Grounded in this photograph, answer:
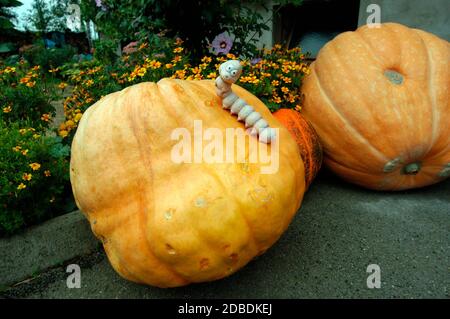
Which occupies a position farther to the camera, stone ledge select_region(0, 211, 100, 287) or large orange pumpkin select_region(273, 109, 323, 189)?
large orange pumpkin select_region(273, 109, 323, 189)

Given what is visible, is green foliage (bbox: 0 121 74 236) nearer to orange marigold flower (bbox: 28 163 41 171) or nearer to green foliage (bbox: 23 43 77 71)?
orange marigold flower (bbox: 28 163 41 171)

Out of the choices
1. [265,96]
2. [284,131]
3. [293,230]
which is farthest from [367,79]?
[293,230]

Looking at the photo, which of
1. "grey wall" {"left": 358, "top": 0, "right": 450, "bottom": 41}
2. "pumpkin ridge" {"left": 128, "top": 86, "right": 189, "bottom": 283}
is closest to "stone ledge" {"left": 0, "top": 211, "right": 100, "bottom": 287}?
"pumpkin ridge" {"left": 128, "top": 86, "right": 189, "bottom": 283}

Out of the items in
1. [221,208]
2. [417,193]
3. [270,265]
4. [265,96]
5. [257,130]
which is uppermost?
[257,130]

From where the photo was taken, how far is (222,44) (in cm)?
273

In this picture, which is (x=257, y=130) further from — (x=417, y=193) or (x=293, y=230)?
(x=417, y=193)

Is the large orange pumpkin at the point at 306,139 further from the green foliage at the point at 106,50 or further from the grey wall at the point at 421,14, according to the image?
the grey wall at the point at 421,14

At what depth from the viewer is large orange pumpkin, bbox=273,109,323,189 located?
6.61 feet

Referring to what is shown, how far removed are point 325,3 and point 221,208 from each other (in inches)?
155

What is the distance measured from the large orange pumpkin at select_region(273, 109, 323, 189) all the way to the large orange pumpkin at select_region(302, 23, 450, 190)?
0.32 feet

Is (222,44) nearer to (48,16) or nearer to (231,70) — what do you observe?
(231,70)

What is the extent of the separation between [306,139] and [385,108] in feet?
1.47

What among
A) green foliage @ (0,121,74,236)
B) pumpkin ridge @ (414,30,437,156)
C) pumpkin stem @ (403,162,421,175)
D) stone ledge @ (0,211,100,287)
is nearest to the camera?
stone ledge @ (0,211,100,287)

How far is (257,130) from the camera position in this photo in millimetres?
1384
